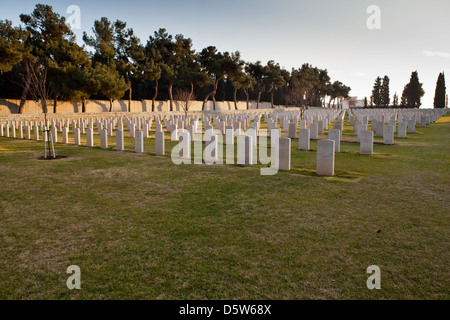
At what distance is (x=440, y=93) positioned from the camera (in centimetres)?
6838

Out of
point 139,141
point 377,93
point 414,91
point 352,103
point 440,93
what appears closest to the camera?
point 139,141

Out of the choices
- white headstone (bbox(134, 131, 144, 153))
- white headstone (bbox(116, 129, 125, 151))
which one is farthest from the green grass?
white headstone (bbox(116, 129, 125, 151))

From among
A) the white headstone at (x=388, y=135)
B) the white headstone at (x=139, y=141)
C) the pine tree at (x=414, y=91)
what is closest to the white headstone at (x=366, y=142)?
the white headstone at (x=388, y=135)

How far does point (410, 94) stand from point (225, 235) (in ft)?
294

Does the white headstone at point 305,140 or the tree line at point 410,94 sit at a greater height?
the tree line at point 410,94

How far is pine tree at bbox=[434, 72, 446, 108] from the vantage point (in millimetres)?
67938

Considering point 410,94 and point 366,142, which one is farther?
point 410,94

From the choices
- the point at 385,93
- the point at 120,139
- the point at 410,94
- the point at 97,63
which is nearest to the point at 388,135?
the point at 120,139

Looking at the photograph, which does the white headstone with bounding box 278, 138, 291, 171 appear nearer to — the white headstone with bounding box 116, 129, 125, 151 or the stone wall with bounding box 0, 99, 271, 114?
the white headstone with bounding box 116, 129, 125, 151

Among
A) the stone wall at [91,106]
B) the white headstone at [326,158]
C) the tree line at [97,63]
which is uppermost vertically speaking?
the tree line at [97,63]

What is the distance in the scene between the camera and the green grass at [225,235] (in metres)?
2.80

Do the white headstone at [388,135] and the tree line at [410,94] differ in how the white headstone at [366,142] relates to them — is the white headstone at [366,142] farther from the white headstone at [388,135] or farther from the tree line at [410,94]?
the tree line at [410,94]

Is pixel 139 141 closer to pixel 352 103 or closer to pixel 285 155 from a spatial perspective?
pixel 285 155
